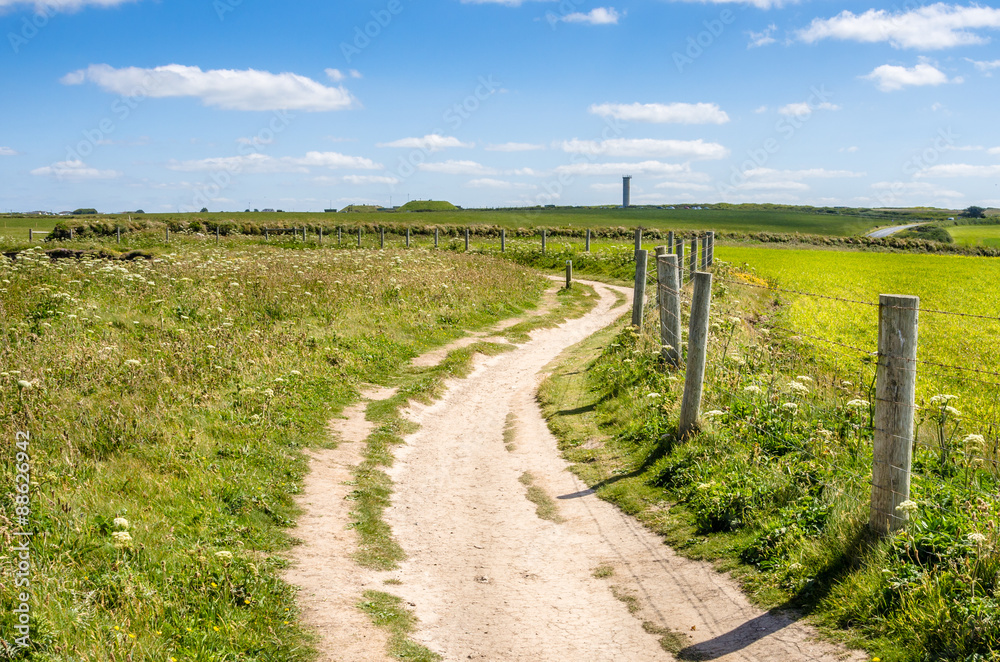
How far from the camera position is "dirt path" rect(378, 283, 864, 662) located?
5.53m

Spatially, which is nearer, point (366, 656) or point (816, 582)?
point (366, 656)

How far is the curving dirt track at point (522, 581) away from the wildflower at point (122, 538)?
4.93ft

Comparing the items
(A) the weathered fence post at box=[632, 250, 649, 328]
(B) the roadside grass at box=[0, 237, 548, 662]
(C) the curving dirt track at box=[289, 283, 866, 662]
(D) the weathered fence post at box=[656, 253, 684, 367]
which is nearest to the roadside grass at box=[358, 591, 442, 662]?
(C) the curving dirt track at box=[289, 283, 866, 662]

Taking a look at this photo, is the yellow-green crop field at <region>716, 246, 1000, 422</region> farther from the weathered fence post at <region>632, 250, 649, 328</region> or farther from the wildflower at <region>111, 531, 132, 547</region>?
the wildflower at <region>111, 531, 132, 547</region>

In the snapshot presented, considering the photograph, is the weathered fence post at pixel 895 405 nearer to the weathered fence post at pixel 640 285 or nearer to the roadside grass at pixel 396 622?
the roadside grass at pixel 396 622

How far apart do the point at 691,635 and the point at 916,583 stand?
1.75 m

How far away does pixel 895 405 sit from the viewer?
222 inches

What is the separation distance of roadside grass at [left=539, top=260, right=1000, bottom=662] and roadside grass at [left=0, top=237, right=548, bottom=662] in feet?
13.0

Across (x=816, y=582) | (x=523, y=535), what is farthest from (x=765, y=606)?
(x=523, y=535)

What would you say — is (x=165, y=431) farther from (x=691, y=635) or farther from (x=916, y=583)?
(x=916, y=583)

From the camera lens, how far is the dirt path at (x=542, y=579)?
553 centimetres

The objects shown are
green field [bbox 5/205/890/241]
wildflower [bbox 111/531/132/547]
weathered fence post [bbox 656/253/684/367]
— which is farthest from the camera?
green field [bbox 5/205/890/241]

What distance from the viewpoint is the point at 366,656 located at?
17.4 feet

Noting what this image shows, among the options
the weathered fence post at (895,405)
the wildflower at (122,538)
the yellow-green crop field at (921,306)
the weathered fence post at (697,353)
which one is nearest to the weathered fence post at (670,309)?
the weathered fence post at (697,353)
